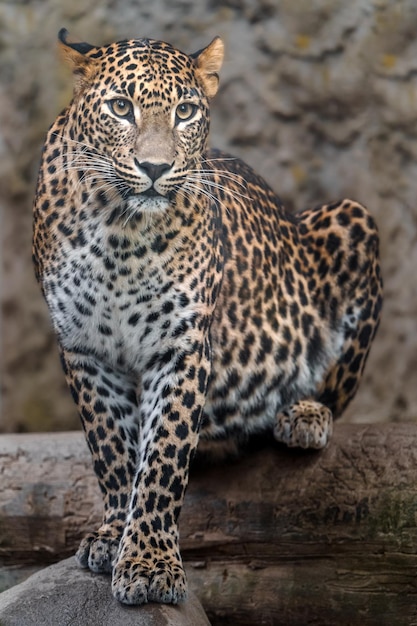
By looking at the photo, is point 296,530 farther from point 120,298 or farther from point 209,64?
point 209,64

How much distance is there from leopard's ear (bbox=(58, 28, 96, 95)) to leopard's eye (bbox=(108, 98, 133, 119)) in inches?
11.9

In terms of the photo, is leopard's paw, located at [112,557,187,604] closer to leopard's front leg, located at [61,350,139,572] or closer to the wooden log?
leopard's front leg, located at [61,350,139,572]

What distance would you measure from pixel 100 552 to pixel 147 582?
1.85 feet

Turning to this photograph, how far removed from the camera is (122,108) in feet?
18.9

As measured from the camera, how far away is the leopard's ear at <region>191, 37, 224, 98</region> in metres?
6.14

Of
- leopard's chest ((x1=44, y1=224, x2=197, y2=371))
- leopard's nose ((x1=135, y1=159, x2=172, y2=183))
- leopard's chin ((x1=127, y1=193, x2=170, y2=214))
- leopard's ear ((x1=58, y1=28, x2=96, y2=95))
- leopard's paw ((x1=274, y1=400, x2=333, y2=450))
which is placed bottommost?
leopard's paw ((x1=274, y1=400, x2=333, y2=450))

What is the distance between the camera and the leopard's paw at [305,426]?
7.15 m

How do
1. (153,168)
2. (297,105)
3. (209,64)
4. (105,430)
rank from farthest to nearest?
(297,105), (105,430), (209,64), (153,168)

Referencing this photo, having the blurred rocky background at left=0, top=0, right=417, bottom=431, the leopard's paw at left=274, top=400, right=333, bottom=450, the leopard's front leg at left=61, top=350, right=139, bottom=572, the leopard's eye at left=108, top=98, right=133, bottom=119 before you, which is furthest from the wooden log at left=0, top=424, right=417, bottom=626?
the blurred rocky background at left=0, top=0, right=417, bottom=431

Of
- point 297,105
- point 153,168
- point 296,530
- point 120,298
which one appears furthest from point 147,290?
point 297,105

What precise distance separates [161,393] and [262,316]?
4.14ft

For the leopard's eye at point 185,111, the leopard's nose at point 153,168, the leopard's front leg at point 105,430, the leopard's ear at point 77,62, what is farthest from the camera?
the leopard's front leg at point 105,430

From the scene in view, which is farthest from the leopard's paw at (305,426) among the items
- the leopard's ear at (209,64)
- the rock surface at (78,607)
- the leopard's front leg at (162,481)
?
the leopard's ear at (209,64)

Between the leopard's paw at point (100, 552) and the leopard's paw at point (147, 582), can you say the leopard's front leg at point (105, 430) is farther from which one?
the leopard's paw at point (147, 582)
